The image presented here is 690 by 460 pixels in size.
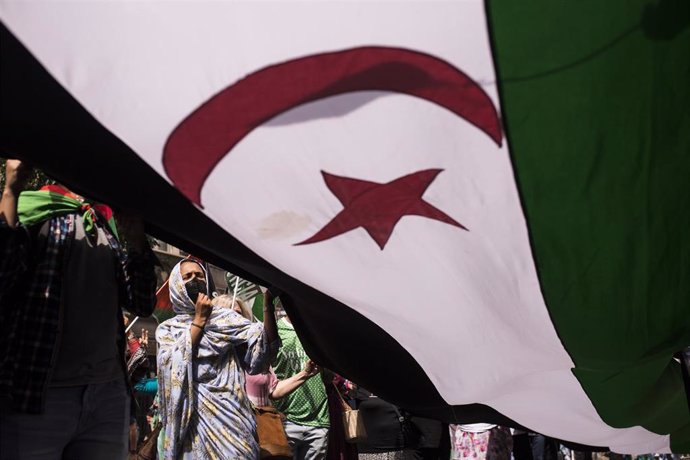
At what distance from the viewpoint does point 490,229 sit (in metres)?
2.86

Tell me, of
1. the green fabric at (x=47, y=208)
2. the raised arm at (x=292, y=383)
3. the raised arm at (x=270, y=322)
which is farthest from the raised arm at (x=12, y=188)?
the raised arm at (x=292, y=383)

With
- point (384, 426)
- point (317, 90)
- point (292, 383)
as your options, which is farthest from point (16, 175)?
point (384, 426)

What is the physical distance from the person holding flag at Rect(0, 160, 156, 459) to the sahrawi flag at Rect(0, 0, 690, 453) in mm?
199

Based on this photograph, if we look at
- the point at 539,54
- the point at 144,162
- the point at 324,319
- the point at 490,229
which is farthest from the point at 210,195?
the point at 324,319

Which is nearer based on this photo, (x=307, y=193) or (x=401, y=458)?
(x=307, y=193)

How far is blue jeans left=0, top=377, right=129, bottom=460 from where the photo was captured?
9.30ft

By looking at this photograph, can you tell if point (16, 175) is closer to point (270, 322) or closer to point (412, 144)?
point (412, 144)

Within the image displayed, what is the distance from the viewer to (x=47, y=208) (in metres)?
3.14

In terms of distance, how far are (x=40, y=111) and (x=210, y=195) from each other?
1.88 feet

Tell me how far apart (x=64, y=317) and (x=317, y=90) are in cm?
121

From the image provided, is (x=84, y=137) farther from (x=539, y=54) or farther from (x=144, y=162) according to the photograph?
(x=539, y=54)

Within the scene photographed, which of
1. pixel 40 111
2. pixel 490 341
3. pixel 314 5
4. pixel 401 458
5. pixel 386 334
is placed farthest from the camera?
pixel 401 458

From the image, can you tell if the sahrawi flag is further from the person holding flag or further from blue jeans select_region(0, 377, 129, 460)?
blue jeans select_region(0, 377, 129, 460)

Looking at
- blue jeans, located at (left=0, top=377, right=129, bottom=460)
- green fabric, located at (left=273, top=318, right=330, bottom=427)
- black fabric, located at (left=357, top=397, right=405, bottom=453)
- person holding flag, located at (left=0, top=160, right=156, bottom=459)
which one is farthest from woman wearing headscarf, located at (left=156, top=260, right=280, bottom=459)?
black fabric, located at (left=357, top=397, right=405, bottom=453)
